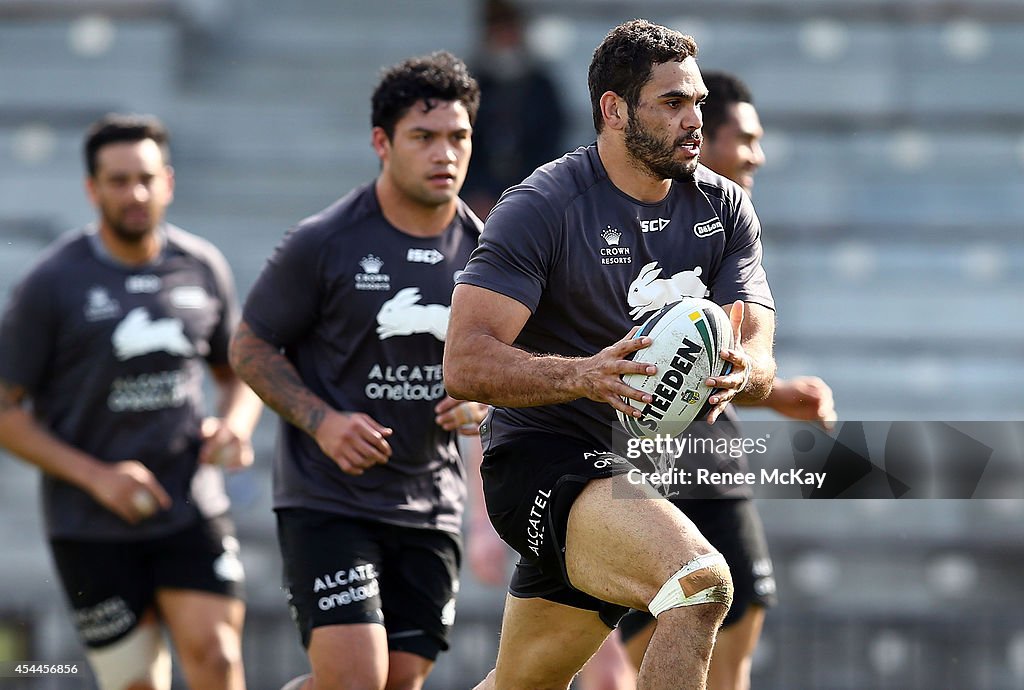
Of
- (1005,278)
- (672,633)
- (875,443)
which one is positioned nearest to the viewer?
(672,633)

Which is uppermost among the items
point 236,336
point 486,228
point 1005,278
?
point 486,228

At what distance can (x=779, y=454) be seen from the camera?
6.76m

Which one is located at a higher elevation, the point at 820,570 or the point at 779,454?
the point at 779,454

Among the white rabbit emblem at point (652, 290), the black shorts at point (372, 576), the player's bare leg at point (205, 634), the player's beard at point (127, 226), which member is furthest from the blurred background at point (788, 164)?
the white rabbit emblem at point (652, 290)

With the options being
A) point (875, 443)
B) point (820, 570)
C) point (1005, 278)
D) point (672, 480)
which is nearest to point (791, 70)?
point (1005, 278)

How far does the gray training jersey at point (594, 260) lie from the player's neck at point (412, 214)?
1.18 meters

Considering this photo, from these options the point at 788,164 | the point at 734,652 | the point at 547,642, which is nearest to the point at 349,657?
the point at 547,642

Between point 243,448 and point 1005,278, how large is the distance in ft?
23.5

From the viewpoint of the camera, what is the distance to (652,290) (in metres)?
5.03

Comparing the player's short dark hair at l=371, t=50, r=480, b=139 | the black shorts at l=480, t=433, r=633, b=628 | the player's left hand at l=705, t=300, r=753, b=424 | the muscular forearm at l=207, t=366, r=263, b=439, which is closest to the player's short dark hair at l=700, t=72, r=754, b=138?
the player's short dark hair at l=371, t=50, r=480, b=139

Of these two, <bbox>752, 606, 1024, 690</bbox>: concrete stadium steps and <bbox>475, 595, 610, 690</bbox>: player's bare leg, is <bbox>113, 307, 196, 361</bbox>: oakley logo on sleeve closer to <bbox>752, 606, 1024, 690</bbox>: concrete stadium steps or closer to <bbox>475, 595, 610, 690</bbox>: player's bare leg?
<bbox>475, 595, 610, 690</bbox>: player's bare leg

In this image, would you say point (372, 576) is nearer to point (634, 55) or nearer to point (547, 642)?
point (547, 642)

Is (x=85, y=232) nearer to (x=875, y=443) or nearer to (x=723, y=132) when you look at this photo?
(x=723, y=132)

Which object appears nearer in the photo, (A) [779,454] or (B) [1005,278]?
(A) [779,454]
